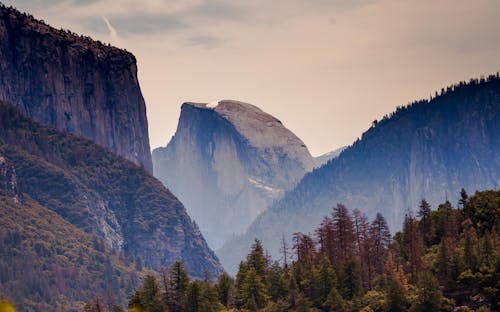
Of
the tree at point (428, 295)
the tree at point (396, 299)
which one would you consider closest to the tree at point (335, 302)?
the tree at point (396, 299)

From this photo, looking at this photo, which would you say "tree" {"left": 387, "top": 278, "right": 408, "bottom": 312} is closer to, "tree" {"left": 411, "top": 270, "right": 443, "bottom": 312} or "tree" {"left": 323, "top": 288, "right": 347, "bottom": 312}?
"tree" {"left": 411, "top": 270, "right": 443, "bottom": 312}

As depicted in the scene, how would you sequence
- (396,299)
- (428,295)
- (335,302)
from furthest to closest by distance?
(335,302) → (396,299) → (428,295)

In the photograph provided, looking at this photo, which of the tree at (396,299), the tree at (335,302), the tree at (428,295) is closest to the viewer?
the tree at (428,295)

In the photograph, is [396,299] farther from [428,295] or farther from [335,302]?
[335,302]

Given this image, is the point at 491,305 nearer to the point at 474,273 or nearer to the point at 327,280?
the point at 474,273

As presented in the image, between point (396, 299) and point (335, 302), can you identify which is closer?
point (396, 299)

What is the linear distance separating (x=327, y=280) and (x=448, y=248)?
21249 millimetres

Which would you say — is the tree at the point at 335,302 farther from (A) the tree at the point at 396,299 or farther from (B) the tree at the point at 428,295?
(B) the tree at the point at 428,295

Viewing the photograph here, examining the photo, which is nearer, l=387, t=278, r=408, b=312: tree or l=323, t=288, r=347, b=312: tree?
l=387, t=278, r=408, b=312: tree

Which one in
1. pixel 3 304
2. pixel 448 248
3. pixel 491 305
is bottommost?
pixel 3 304

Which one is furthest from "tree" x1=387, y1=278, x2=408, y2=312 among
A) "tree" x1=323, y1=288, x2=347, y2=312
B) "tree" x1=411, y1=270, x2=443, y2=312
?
"tree" x1=323, y1=288, x2=347, y2=312

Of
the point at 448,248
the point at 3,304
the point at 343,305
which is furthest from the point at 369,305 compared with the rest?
the point at 3,304

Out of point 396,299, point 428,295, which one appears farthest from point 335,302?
point 428,295

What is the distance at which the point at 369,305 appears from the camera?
193 meters
